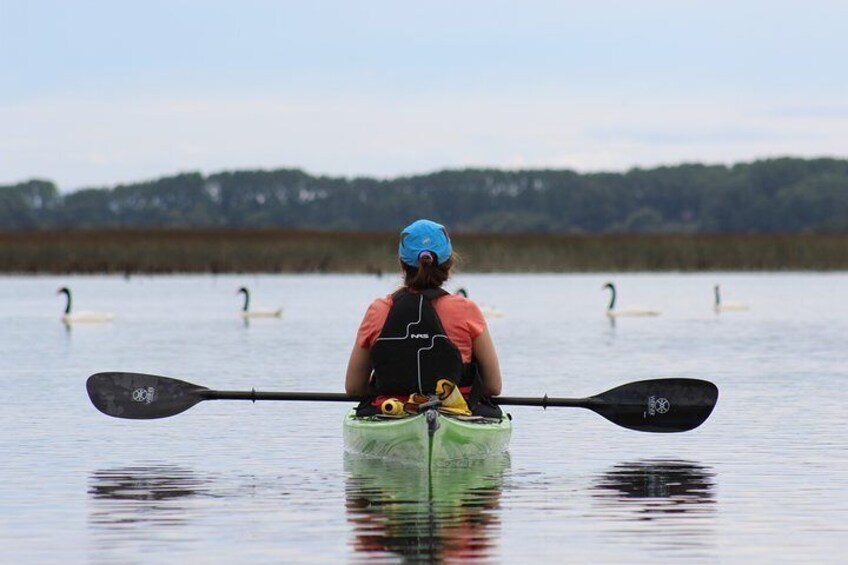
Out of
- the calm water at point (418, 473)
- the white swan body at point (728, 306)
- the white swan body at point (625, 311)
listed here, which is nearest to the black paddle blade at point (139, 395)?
the calm water at point (418, 473)

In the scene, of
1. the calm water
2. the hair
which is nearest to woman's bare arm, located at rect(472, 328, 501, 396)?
the hair

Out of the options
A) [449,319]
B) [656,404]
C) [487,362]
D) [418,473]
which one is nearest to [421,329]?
[449,319]

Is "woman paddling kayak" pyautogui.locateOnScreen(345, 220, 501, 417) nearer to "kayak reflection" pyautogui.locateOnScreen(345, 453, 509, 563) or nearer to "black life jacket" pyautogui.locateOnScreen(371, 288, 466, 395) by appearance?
"black life jacket" pyautogui.locateOnScreen(371, 288, 466, 395)

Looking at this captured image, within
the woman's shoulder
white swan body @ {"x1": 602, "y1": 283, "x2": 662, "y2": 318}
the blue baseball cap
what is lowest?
white swan body @ {"x1": 602, "y1": 283, "x2": 662, "y2": 318}

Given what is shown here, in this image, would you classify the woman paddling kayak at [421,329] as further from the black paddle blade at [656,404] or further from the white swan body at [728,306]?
the white swan body at [728,306]

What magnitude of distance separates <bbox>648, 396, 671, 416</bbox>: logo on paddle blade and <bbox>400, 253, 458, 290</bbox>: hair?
8.48 feet

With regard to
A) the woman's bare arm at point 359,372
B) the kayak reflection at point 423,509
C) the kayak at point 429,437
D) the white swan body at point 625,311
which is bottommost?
the kayak reflection at point 423,509

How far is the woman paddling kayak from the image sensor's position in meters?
13.6

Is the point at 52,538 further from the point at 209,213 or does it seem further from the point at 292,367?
the point at 209,213

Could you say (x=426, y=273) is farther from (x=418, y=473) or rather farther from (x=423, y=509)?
(x=423, y=509)

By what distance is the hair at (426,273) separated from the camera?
1370cm

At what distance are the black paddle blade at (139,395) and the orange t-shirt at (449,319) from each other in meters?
2.65

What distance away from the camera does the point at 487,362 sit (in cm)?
1416

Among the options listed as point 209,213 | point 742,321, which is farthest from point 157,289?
point 209,213
